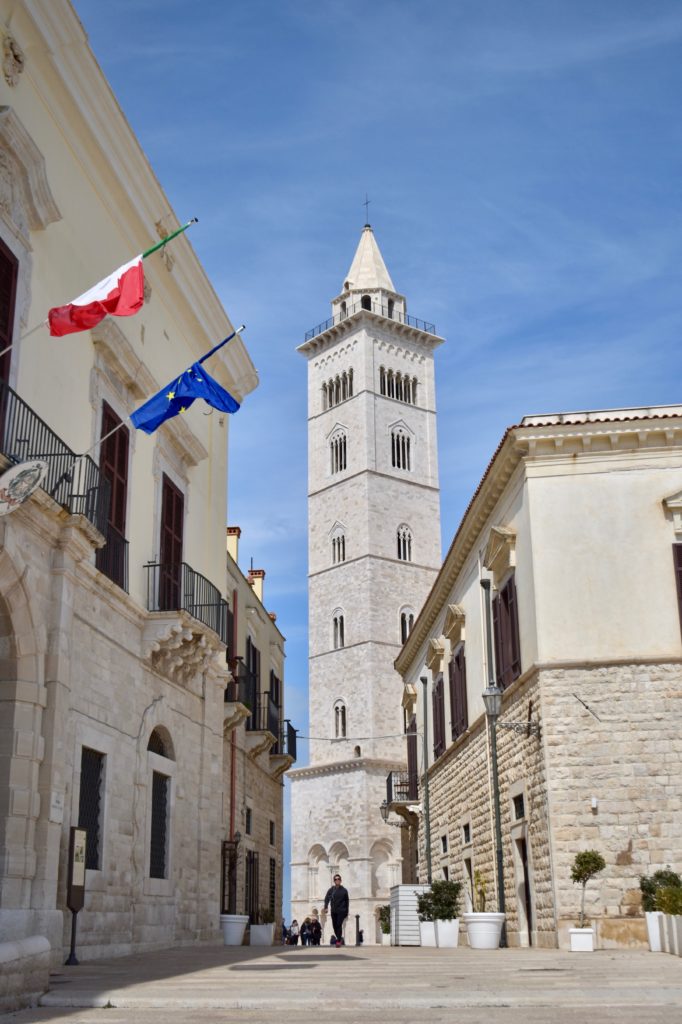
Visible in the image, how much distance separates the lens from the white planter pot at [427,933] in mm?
21312

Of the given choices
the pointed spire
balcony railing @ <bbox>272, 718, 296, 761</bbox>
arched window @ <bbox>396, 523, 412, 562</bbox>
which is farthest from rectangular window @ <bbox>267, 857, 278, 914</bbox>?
the pointed spire

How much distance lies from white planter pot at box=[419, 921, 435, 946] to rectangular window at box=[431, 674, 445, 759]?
7818 millimetres

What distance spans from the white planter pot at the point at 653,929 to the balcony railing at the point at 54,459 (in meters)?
9.16

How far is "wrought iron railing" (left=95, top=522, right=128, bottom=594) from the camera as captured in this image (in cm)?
1506

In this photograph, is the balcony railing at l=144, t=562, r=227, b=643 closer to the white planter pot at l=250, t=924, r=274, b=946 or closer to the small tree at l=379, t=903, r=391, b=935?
the white planter pot at l=250, t=924, r=274, b=946

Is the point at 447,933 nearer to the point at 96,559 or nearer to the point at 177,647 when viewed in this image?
the point at 177,647

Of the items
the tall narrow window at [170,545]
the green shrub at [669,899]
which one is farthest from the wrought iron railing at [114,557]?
the green shrub at [669,899]

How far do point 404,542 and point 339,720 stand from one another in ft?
37.8

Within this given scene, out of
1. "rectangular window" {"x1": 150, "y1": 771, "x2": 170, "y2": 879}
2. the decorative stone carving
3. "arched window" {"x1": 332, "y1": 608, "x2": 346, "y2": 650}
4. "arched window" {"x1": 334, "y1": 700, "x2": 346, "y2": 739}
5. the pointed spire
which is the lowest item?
"rectangular window" {"x1": 150, "y1": 771, "x2": 170, "y2": 879}

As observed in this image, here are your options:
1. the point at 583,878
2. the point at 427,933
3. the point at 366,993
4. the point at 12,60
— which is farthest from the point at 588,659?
the point at 12,60

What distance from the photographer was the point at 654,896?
1600 cm

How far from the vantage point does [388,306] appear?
77.1 metres

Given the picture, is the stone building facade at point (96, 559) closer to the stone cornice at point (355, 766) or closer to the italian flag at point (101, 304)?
the italian flag at point (101, 304)

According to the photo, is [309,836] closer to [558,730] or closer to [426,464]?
[426,464]
